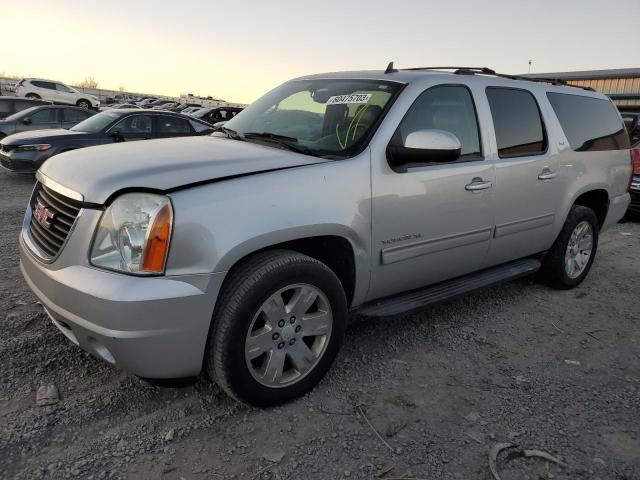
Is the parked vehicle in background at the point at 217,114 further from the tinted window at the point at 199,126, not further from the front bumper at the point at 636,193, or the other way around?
the front bumper at the point at 636,193

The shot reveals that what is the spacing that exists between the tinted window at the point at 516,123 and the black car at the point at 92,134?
593cm

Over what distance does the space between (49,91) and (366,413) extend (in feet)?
96.5

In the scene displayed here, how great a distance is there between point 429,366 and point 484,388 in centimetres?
36

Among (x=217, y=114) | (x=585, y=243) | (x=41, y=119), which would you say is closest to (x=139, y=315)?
(x=585, y=243)

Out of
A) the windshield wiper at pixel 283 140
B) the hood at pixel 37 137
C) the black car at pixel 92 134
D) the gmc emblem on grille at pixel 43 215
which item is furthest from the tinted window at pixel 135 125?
the gmc emblem on grille at pixel 43 215

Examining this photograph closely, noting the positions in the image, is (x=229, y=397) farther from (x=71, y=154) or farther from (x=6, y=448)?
(x=71, y=154)

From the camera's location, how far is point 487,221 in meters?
3.47

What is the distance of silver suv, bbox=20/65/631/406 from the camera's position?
7.05ft

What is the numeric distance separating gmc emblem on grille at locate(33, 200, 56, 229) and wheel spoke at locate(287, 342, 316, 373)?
134 cm

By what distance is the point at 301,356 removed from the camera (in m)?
2.64

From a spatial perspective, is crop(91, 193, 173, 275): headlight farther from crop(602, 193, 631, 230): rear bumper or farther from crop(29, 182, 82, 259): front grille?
crop(602, 193, 631, 230): rear bumper

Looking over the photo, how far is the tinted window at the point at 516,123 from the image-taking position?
11.8ft

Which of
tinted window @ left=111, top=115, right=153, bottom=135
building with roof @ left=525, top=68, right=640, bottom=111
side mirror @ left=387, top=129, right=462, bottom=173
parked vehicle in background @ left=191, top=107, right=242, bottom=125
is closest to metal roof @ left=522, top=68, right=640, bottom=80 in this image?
building with roof @ left=525, top=68, right=640, bottom=111

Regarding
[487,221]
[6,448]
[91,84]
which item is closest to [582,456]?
[487,221]
